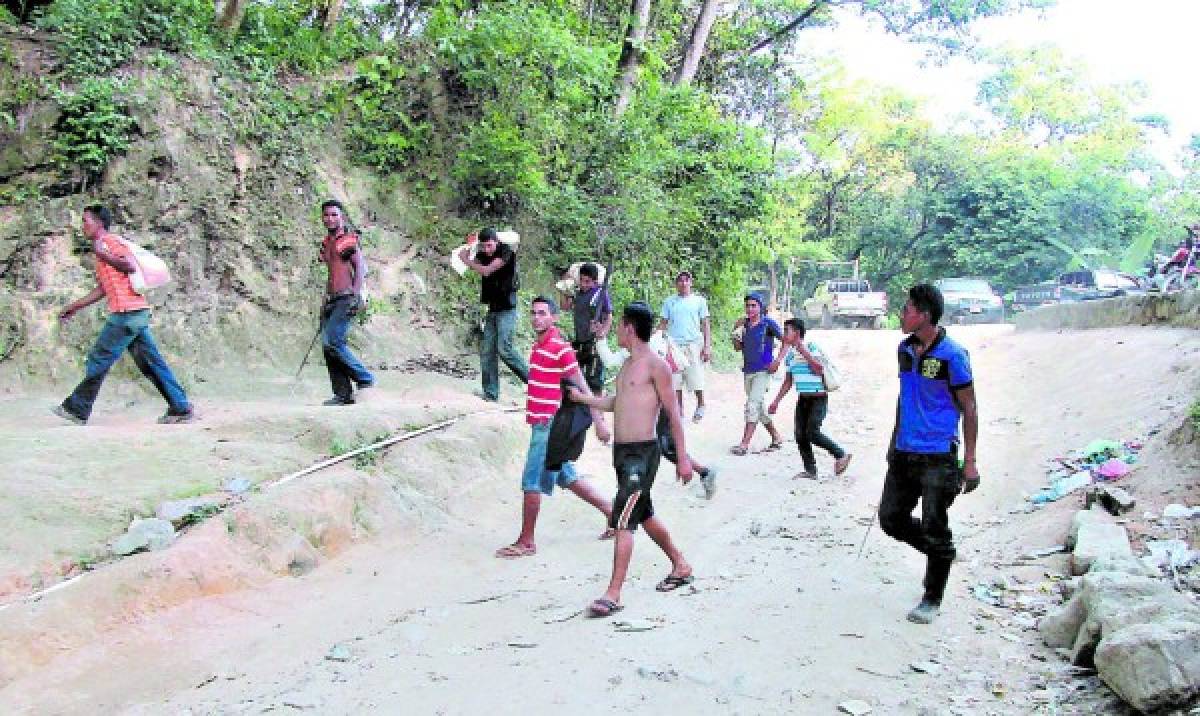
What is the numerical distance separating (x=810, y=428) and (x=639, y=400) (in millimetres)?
3776

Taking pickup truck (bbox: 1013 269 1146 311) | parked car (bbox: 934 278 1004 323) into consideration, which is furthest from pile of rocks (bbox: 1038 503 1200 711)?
parked car (bbox: 934 278 1004 323)

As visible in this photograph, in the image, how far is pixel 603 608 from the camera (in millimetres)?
4715

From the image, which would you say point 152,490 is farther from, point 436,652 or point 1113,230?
point 1113,230

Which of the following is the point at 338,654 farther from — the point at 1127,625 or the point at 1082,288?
the point at 1082,288

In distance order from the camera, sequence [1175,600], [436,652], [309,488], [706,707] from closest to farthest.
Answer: [706,707], [1175,600], [436,652], [309,488]

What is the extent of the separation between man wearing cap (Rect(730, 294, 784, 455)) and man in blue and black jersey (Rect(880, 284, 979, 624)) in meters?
4.35

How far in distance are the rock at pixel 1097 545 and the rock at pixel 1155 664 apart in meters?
1.49

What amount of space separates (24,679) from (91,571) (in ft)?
2.59

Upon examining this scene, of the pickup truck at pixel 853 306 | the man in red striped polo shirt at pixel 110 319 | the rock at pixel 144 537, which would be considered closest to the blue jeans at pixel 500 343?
the man in red striped polo shirt at pixel 110 319

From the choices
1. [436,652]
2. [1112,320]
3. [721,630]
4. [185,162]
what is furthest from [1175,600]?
[1112,320]

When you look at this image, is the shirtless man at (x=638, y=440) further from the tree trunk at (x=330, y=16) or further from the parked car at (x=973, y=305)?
the parked car at (x=973, y=305)

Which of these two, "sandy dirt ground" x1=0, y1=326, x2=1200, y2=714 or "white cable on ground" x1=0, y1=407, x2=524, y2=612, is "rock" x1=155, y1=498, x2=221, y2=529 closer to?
Answer: "white cable on ground" x1=0, y1=407, x2=524, y2=612

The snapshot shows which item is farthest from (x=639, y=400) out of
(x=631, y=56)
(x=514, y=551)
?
(x=631, y=56)

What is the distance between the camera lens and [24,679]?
155 inches
